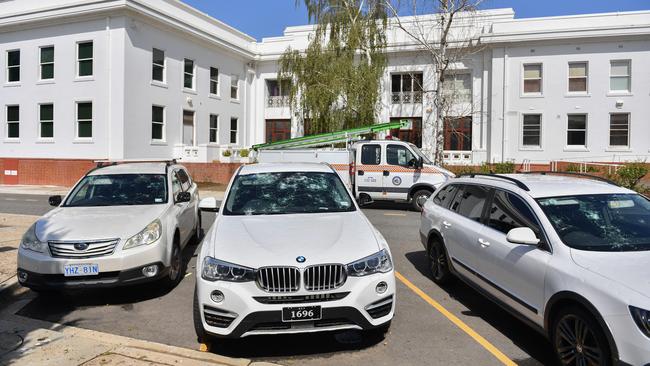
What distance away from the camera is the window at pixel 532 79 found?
89.7ft

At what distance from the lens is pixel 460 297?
610 cm

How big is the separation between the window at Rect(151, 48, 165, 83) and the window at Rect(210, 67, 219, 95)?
4.37 m

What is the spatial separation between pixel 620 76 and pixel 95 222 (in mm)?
28555

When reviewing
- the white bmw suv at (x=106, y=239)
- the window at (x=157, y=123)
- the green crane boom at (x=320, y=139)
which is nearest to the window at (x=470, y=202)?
the white bmw suv at (x=106, y=239)

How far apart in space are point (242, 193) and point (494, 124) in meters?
24.7

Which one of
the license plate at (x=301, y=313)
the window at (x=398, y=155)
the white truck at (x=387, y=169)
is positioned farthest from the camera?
the window at (x=398, y=155)

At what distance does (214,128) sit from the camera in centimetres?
3014

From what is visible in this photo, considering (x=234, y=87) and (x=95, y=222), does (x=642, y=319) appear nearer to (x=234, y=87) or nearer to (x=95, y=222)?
(x=95, y=222)

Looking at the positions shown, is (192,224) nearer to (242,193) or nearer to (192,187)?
(192,187)

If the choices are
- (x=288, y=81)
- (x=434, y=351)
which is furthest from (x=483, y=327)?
(x=288, y=81)

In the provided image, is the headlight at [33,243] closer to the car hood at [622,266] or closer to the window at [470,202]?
the window at [470,202]

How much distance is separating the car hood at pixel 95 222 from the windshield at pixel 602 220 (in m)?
4.72

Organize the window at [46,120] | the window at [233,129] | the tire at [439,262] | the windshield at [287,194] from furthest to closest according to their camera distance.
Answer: the window at [233,129] → the window at [46,120] → the tire at [439,262] → the windshield at [287,194]

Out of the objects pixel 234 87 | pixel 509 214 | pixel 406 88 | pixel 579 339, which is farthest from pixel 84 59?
pixel 579 339
